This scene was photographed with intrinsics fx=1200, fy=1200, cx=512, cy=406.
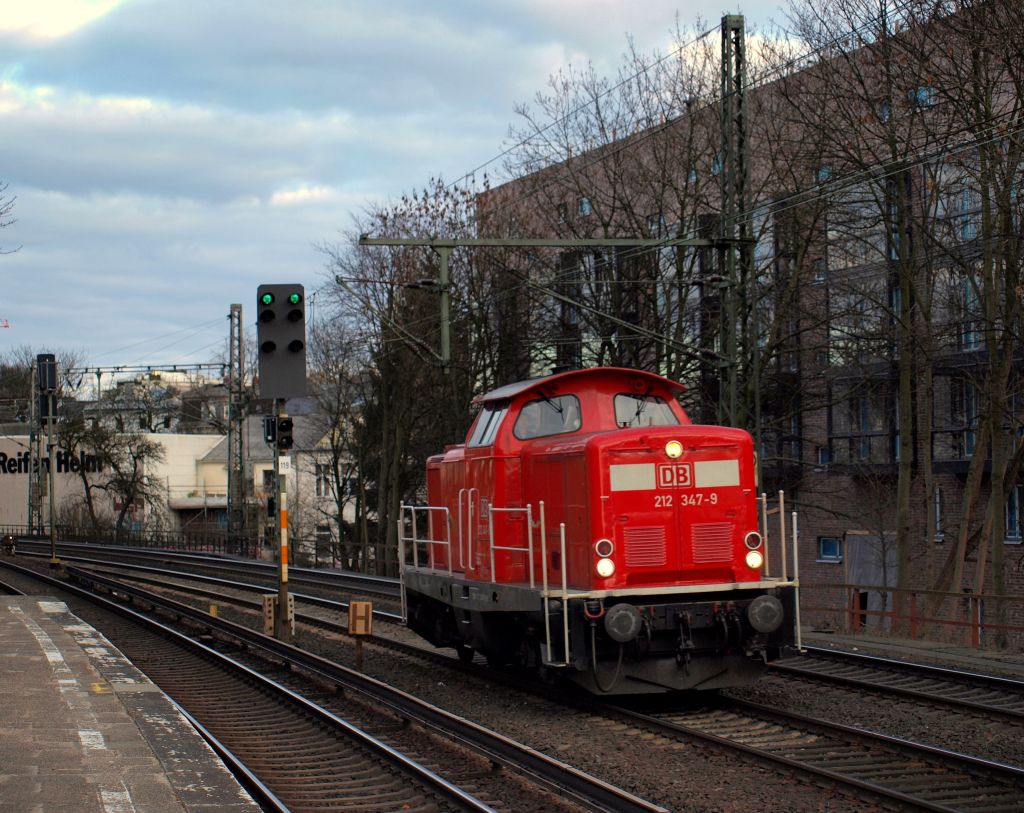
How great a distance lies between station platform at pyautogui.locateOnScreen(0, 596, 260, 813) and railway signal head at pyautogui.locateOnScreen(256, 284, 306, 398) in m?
4.46

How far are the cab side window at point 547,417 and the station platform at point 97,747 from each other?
460 cm

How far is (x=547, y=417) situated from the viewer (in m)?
13.1

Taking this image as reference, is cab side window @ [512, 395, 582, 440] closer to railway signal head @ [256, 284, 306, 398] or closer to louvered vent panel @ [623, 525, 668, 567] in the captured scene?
louvered vent panel @ [623, 525, 668, 567]

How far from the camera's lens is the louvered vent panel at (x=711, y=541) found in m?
11.9

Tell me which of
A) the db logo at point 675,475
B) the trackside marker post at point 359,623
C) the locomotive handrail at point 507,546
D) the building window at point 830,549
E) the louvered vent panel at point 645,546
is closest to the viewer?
the locomotive handrail at point 507,546

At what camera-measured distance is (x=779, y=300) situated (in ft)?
95.5

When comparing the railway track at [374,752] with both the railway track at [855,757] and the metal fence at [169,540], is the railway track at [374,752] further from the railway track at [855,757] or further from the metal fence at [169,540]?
the metal fence at [169,540]

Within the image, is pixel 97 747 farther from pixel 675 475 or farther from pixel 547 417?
pixel 675 475

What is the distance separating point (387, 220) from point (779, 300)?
16475mm

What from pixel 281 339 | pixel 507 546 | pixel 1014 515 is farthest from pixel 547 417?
pixel 1014 515

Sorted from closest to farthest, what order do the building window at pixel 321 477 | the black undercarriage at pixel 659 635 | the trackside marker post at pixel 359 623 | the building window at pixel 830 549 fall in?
the black undercarriage at pixel 659 635 → the trackside marker post at pixel 359 623 → the building window at pixel 830 549 → the building window at pixel 321 477

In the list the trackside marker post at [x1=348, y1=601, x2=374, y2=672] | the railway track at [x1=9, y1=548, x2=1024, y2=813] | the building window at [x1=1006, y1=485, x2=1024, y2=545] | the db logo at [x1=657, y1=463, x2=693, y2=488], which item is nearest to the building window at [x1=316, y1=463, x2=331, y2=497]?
the building window at [x1=1006, y1=485, x2=1024, y2=545]

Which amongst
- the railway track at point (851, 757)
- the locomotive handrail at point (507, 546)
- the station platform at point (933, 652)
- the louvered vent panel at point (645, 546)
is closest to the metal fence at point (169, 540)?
the station platform at point (933, 652)

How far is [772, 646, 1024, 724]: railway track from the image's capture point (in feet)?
38.4
